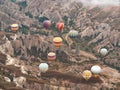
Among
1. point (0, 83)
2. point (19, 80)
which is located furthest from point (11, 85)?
point (19, 80)

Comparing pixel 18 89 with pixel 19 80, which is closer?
pixel 18 89

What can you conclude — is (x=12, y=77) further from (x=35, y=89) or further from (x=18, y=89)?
(x=18, y=89)

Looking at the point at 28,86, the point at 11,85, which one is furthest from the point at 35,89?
the point at 11,85

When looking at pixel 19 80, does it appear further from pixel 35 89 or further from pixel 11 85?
pixel 11 85

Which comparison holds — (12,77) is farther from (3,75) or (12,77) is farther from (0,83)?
(0,83)

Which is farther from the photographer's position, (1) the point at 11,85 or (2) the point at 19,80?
(2) the point at 19,80

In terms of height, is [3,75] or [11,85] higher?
[3,75]

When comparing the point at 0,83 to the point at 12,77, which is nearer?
the point at 0,83

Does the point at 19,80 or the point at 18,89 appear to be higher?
the point at 19,80
